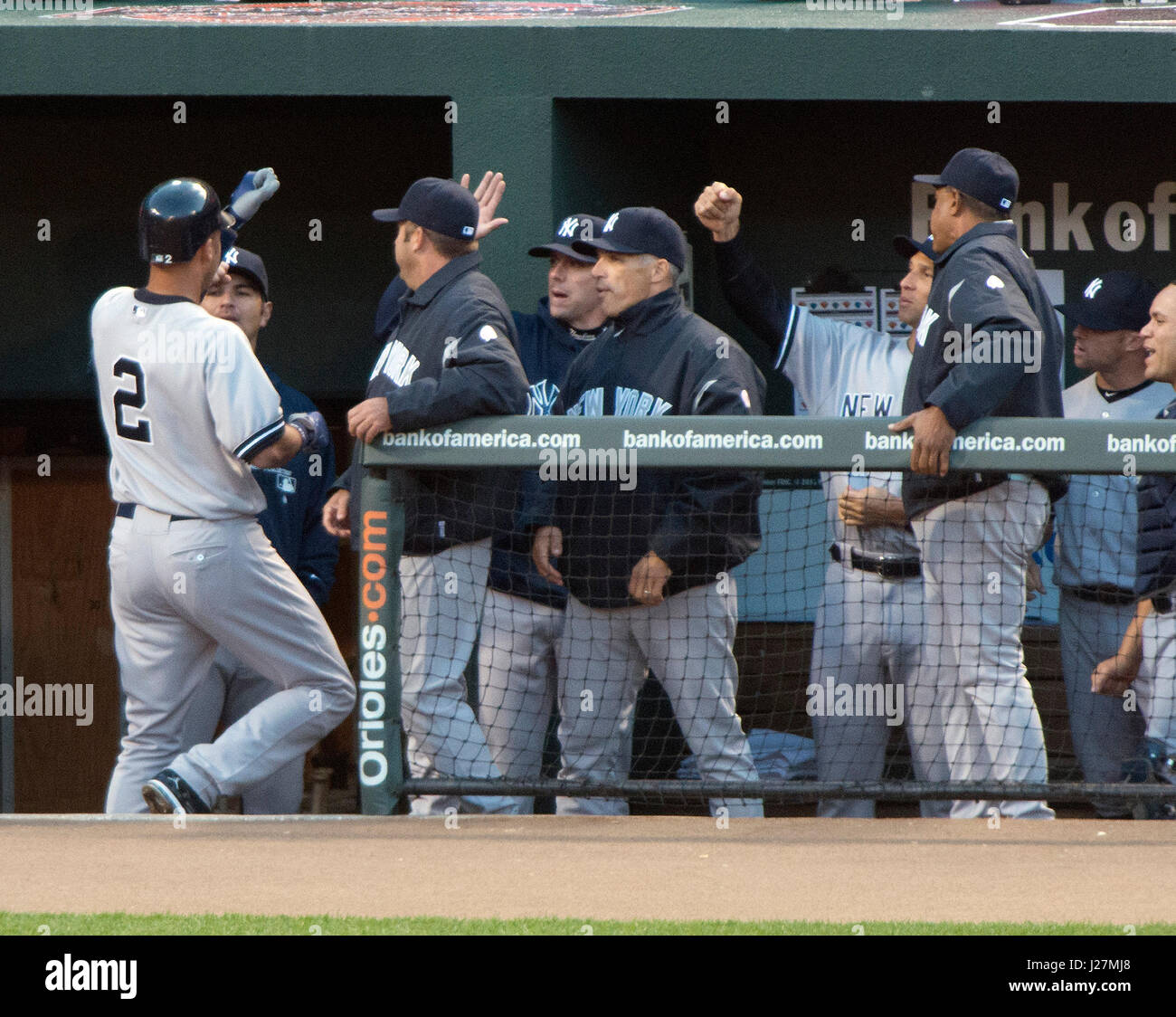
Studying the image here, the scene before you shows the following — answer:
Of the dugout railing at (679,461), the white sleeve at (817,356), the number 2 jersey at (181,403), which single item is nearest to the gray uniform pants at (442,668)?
the dugout railing at (679,461)

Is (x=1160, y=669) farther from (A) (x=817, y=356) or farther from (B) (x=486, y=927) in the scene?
(B) (x=486, y=927)

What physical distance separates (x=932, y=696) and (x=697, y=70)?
2045 millimetres

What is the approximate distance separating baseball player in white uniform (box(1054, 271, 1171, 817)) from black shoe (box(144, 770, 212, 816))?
2.46 m

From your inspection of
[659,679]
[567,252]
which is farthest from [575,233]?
[659,679]

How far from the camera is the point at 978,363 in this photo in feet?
12.6

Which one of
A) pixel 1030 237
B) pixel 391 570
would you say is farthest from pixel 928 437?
pixel 1030 237

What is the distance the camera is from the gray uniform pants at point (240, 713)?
15.8 ft

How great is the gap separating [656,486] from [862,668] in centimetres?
91

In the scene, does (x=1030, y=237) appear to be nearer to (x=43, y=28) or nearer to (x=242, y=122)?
(x=242, y=122)

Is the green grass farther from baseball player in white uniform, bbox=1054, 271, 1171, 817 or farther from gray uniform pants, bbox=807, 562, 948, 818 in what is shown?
baseball player in white uniform, bbox=1054, 271, 1171, 817

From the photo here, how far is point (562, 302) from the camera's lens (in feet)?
16.5

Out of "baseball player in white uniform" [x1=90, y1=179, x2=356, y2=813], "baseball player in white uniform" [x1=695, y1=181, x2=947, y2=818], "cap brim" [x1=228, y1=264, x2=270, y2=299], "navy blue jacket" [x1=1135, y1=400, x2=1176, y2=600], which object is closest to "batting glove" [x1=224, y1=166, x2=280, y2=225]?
"cap brim" [x1=228, y1=264, x2=270, y2=299]

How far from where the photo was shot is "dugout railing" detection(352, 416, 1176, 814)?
3807mm

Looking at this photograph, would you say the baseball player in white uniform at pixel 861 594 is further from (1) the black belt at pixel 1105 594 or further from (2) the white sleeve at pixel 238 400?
(2) the white sleeve at pixel 238 400
